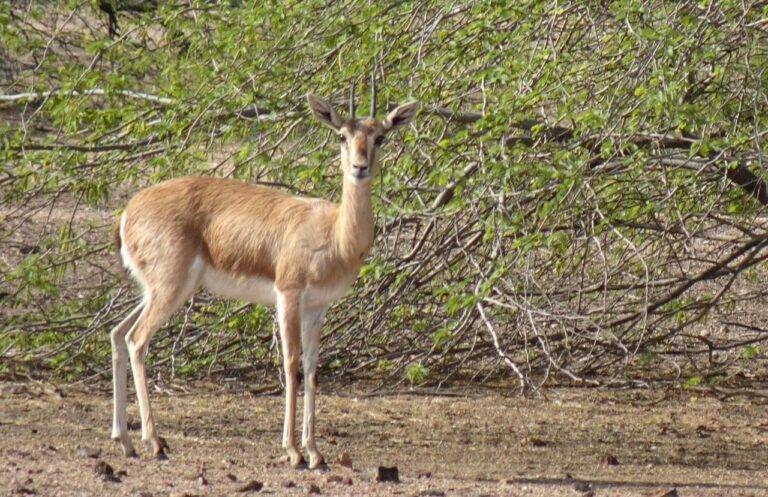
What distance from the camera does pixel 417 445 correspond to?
785cm

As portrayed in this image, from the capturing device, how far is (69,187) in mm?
8508

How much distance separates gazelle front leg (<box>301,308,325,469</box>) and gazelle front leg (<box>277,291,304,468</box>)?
0.07 meters

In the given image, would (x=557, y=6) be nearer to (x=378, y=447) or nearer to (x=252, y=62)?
(x=252, y=62)

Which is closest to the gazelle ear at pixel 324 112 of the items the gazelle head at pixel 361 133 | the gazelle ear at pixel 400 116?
the gazelle head at pixel 361 133

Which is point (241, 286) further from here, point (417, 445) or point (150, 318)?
point (417, 445)

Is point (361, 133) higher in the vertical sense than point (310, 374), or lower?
higher

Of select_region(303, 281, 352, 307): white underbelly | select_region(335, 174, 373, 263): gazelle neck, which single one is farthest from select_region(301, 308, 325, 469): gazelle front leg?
select_region(335, 174, 373, 263): gazelle neck

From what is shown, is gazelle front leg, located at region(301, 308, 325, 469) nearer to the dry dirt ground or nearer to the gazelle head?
the dry dirt ground

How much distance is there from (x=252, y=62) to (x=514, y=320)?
6.81ft

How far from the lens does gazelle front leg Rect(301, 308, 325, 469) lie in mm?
6652

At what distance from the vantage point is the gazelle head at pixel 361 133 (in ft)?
21.3

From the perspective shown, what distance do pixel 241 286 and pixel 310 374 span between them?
552mm

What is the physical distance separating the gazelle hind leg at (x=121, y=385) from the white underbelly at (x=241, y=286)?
393 mm

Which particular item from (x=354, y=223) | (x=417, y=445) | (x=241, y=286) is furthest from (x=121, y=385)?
(x=417, y=445)
